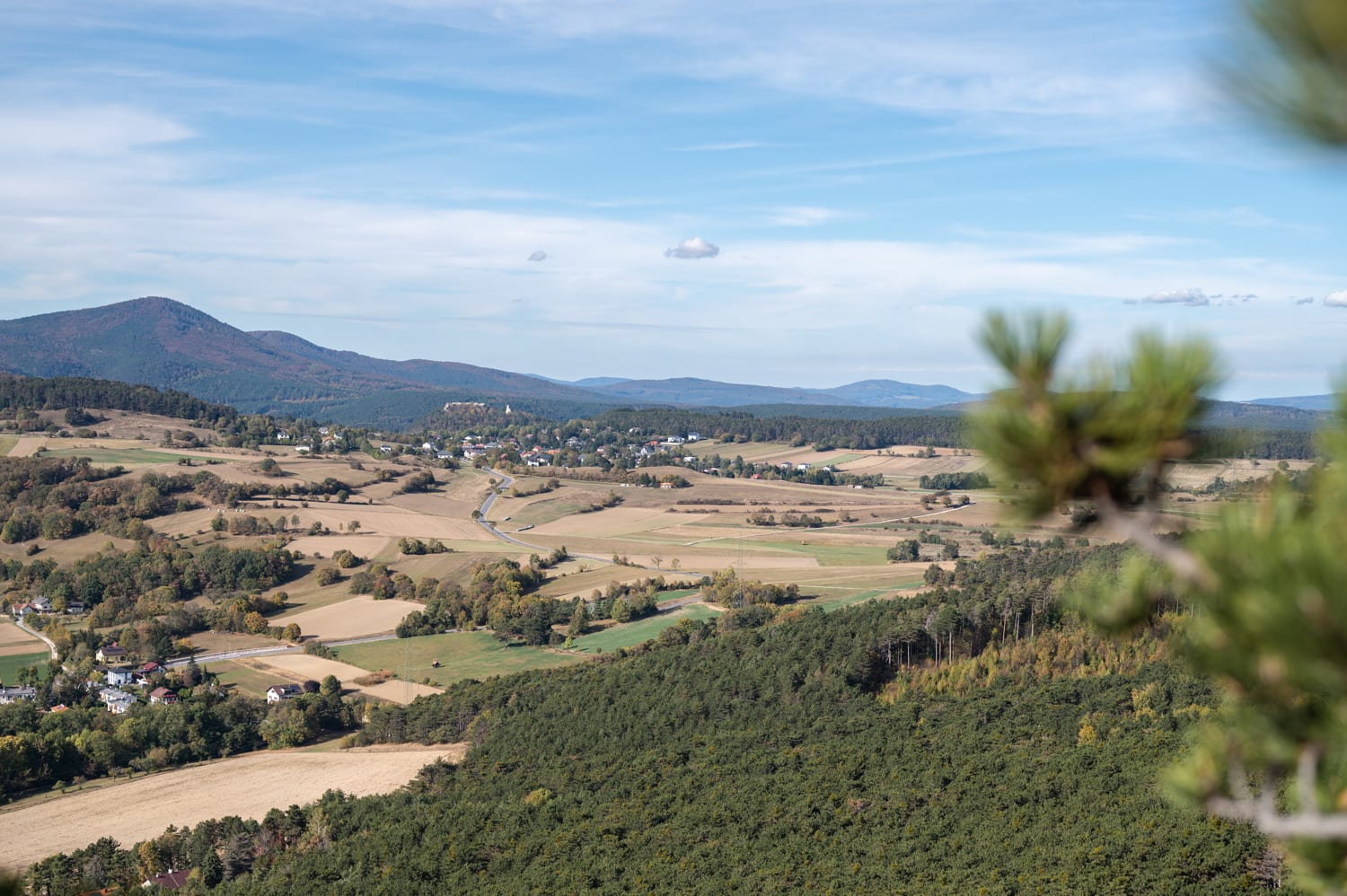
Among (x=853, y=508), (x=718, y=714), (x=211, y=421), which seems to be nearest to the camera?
(x=718, y=714)

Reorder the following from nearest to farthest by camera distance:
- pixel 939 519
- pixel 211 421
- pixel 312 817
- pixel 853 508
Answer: pixel 312 817 < pixel 939 519 < pixel 853 508 < pixel 211 421

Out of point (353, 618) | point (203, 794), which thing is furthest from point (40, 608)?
point (203, 794)

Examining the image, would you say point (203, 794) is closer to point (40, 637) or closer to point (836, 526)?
point (40, 637)

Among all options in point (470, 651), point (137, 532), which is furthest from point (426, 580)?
point (137, 532)

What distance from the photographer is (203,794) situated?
39.6 meters

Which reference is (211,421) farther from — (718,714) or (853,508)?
(718,714)

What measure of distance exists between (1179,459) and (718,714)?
3808cm

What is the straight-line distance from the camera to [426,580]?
74375mm

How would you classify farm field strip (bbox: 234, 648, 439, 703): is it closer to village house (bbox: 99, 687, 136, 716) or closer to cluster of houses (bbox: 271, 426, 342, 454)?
village house (bbox: 99, 687, 136, 716)

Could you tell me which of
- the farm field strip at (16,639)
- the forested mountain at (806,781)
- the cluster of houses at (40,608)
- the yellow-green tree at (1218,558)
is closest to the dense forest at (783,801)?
the forested mountain at (806,781)

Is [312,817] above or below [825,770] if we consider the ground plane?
below

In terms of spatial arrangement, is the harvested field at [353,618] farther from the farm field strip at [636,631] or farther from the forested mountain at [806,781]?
the forested mountain at [806,781]

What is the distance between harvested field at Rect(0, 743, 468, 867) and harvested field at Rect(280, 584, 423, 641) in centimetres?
2071

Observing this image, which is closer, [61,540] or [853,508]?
[61,540]
